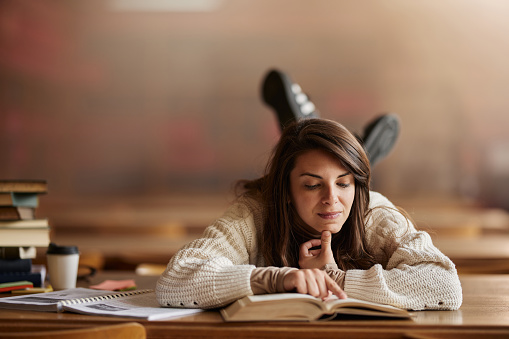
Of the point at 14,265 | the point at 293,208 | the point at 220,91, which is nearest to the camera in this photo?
the point at 293,208

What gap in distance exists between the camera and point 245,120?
290 inches

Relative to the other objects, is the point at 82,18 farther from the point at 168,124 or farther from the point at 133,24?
the point at 168,124

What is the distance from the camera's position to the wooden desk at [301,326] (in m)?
1.15

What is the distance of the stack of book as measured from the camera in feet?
5.74

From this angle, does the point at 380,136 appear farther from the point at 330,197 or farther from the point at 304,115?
the point at 330,197

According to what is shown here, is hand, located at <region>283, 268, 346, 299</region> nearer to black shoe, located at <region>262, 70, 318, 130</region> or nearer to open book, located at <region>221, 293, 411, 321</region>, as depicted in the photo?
open book, located at <region>221, 293, 411, 321</region>

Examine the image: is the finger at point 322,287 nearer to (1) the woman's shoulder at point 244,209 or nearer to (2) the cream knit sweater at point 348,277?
(2) the cream knit sweater at point 348,277

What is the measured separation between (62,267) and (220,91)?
5777 mm

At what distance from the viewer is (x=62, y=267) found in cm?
177

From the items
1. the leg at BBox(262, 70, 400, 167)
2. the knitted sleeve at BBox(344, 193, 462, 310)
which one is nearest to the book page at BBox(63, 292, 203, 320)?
the knitted sleeve at BBox(344, 193, 462, 310)

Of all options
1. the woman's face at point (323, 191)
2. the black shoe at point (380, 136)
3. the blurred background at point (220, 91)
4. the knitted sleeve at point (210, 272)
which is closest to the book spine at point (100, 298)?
the knitted sleeve at point (210, 272)

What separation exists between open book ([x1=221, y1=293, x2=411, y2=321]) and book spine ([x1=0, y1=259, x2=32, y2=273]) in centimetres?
83

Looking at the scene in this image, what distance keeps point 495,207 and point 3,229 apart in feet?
20.6

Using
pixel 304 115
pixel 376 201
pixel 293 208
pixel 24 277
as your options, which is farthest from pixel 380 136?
pixel 24 277
